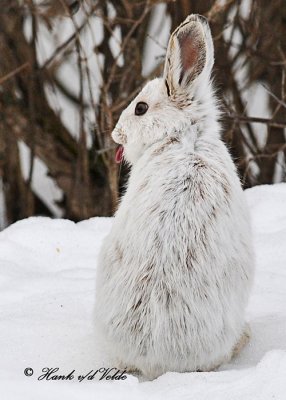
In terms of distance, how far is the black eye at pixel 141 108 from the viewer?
3.28 meters

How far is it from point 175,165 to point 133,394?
2.60 ft

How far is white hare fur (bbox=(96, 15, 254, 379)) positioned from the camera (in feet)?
9.73

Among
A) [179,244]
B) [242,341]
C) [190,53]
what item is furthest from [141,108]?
[242,341]

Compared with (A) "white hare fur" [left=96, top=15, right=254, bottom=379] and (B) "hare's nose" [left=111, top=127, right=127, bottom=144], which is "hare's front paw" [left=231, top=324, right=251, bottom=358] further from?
(B) "hare's nose" [left=111, top=127, right=127, bottom=144]

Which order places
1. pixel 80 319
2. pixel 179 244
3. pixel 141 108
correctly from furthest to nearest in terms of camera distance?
pixel 80 319
pixel 141 108
pixel 179 244

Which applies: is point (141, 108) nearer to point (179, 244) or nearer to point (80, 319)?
point (179, 244)

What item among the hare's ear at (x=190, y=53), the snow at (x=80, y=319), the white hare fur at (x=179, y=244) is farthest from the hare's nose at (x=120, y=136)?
the snow at (x=80, y=319)

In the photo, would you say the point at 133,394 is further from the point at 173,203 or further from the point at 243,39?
the point at 243,39

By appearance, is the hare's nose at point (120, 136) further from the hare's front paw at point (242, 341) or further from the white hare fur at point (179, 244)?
the hare's front paw at point (242, 341)

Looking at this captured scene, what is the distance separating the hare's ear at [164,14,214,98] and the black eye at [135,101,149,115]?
0.45 feet

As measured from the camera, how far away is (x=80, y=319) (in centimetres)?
369

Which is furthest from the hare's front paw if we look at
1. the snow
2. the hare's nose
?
the hare's nose

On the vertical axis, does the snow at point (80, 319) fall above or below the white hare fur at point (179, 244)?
below

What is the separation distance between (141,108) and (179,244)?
593 mm
